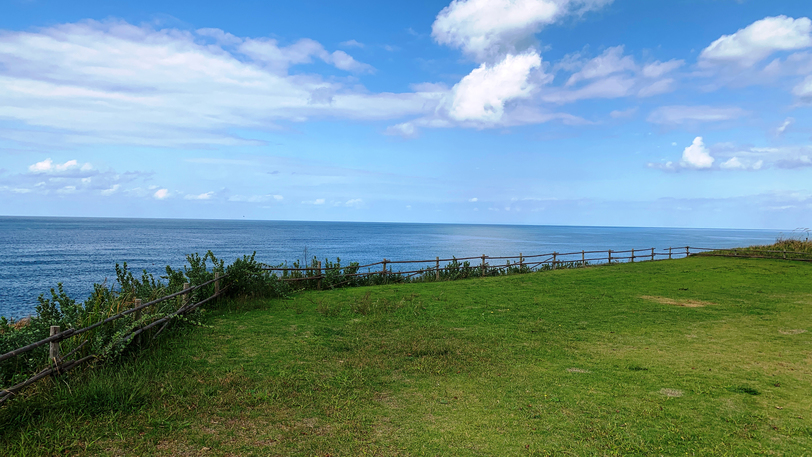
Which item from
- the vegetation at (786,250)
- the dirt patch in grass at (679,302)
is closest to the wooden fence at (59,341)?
the dirt patch in grass at (679,302)

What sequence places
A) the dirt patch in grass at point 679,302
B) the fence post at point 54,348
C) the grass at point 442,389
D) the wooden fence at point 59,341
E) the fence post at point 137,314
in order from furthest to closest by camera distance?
1. the dirt patch in grass at point 679,302
2. the fence post at point 137,314
3. the fence post at point 54,348
4. the wooden fence at point 59,341
5. the grass at point 442,389

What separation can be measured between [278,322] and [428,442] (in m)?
6.41

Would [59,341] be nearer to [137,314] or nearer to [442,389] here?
[137,314]

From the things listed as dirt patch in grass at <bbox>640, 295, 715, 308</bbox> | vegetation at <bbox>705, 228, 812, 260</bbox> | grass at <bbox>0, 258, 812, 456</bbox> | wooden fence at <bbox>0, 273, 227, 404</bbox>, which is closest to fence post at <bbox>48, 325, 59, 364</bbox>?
wooden fence at <bbox>0, 273, 227, 404</bbox>

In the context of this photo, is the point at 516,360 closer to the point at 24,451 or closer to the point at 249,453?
the point at 249,453

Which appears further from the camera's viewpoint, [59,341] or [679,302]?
[679,302]

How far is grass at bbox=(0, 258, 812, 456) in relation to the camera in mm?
4816

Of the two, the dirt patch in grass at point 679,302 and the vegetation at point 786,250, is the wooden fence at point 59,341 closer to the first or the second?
the dirt patch in grass at point 679,302

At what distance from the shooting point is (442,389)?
250 inches

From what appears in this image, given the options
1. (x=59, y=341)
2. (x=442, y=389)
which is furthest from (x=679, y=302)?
(x=59, y=341)

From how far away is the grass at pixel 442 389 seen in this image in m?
4.82

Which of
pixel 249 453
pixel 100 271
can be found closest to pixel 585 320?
pixel 249 453

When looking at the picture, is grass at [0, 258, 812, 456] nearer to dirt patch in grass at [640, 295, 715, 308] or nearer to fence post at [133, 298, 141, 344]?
fence post at [133, 298, 141, 344]

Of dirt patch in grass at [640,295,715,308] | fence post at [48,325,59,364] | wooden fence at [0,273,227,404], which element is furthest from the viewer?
dirt patch in grass at [640,295,715,308]
